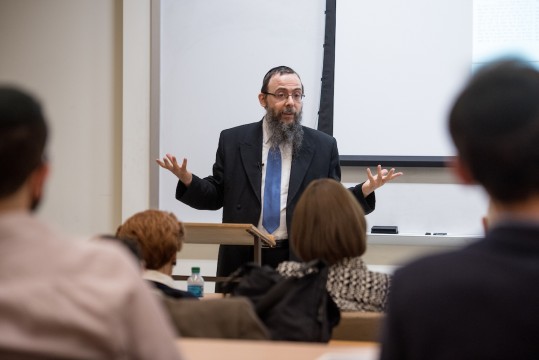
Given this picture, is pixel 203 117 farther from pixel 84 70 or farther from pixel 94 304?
pixel 94 304

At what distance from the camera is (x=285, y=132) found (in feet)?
15.7

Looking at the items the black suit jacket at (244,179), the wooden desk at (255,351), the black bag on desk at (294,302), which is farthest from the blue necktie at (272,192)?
the wooden desk at (255,351)

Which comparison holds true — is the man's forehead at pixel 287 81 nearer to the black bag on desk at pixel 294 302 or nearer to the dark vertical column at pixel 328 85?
the dark vertical column at pixel 328 85

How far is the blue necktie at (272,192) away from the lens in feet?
15.1

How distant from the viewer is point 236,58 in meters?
5.79

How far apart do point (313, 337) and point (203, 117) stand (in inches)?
142

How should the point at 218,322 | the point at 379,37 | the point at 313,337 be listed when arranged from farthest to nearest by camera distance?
the point at 379,37
the point at 313,337
the point at 218,322

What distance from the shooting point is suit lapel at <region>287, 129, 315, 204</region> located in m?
4.63

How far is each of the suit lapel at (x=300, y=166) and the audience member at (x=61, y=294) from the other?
11.0 feet

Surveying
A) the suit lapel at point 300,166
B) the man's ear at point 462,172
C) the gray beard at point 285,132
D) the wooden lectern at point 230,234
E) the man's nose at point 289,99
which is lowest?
the wooden lectern at point 230,234

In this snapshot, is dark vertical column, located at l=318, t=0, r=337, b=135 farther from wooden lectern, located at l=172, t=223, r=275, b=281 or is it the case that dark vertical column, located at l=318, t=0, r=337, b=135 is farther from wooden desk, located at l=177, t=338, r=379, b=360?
wooden desk, located at l=177, t=338, r=379, b=360

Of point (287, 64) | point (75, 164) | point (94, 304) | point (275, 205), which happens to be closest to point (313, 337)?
point (94, 304)

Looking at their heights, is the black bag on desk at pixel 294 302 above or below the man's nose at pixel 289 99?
below

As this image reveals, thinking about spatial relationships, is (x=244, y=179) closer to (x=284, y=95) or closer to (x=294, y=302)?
(x=284, y=95)
